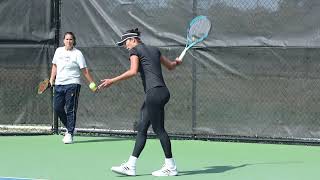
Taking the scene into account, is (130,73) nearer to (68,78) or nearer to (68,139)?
(68,78)

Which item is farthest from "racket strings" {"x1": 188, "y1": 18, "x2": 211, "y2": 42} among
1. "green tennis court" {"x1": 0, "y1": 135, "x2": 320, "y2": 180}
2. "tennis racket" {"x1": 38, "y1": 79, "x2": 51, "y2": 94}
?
"tennis racket" {"x1": 38, "y1": 79, "x2": 51, "y2": 94}

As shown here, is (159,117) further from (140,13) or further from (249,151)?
(140,13)

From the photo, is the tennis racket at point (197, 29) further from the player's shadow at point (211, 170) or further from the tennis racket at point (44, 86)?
the tennis racket at point (44, 86)

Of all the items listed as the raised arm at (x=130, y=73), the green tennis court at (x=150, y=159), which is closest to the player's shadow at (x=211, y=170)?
the green tennis court at (x=150, y=159)

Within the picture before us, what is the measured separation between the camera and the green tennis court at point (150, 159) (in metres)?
6.20

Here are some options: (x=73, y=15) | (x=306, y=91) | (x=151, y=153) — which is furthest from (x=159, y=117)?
(x=73, y=15)

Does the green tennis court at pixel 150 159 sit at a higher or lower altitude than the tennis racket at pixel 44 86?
lower

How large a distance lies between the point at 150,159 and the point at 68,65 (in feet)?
6.57

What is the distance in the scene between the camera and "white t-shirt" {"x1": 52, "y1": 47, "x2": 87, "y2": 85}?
27.0 ft

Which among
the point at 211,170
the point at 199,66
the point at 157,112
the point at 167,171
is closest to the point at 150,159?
the point at 211,170

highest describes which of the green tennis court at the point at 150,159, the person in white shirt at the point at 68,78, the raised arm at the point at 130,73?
the person in white shirt at the point at 68,78

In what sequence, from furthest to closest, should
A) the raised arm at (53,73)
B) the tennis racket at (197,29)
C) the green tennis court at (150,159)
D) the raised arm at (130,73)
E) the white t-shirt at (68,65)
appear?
the raised arm at (53,73)
the white t-shirt at (68,65)
the tennis racket at (197,29)
the green tennis court at (150,159)
the raised arm at (130,73)

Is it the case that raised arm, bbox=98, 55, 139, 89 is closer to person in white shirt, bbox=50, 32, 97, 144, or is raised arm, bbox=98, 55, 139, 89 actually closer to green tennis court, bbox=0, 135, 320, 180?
green tennis court, bbox=0, 135, 320, 180

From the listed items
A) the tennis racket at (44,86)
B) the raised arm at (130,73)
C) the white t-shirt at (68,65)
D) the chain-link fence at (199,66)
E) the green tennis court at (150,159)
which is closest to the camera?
the raised arm at (130,73)
